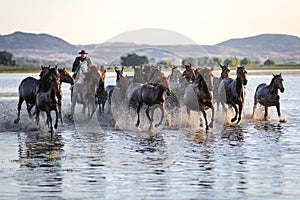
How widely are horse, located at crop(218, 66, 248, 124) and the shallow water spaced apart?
1.25 meters

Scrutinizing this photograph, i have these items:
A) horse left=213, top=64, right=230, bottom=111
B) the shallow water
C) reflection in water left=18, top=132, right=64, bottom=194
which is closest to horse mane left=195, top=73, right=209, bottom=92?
the shallow water

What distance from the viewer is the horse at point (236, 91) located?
22.0 m

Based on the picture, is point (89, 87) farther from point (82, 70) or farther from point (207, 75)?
point (207, 75)

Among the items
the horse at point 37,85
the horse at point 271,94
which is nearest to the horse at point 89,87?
the horse at point 37,85

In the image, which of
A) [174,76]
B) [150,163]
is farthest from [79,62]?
[150,163]

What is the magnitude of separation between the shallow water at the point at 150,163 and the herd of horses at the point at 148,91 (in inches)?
35.3

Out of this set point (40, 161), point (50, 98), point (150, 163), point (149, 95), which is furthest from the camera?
point (149, 95)

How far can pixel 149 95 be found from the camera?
20.8 meters

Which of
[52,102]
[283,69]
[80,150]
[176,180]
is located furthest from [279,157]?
[283,69]

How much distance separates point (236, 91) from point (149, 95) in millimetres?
3320

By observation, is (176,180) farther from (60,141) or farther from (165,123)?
(165,123)

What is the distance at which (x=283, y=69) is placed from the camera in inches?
4759

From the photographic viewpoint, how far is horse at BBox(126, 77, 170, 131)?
67.7ft

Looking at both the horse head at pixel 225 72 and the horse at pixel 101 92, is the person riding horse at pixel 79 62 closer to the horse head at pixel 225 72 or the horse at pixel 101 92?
the horse at pixel 101 92
